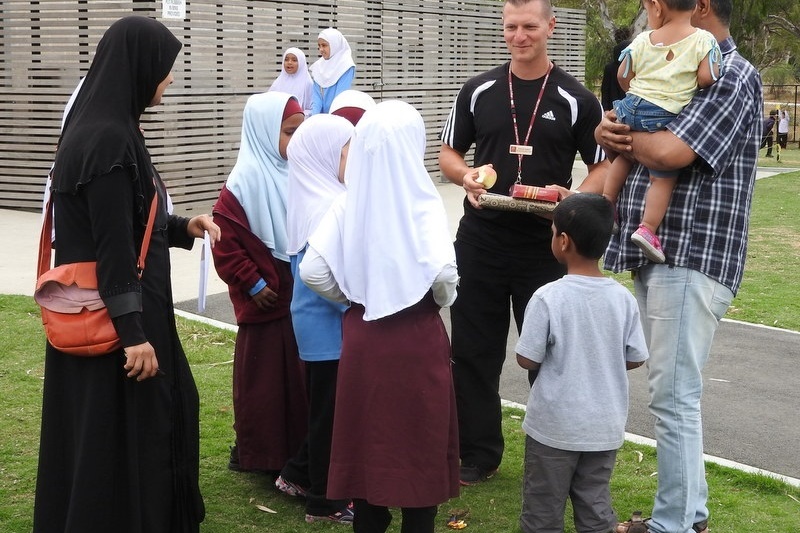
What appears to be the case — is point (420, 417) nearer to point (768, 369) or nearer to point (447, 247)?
point (447, 247)

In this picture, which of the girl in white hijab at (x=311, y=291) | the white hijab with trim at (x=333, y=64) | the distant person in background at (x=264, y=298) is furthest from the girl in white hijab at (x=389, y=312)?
the white hijab with trim at (x=333, y=64)

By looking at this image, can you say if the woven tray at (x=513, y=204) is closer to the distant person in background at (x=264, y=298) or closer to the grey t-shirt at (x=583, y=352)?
the grey t-shirt at (x=583, y=352)

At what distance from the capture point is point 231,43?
43.5 ft

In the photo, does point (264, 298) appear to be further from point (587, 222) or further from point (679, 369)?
point (679, 369)

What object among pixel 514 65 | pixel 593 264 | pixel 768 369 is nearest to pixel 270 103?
pixel 514 65

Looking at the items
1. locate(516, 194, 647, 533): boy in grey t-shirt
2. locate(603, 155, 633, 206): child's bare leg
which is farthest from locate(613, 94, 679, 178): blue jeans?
locate(516, 194, 647, 533): boy in grey t-shirt

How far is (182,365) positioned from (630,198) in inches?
74.4

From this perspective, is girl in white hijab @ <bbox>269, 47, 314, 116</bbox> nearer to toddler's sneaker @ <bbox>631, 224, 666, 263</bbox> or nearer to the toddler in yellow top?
the toddler in yellow top

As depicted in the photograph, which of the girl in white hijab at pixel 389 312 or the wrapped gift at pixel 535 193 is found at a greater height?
the wrapped gift at pixel 535 193

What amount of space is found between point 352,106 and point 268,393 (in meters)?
1.62

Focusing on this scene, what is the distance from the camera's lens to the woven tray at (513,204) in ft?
14.8

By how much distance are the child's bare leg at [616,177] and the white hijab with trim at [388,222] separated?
80 centimetres

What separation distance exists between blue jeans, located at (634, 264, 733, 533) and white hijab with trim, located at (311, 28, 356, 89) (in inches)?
365

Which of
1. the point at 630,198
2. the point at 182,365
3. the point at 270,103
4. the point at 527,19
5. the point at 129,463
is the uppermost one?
the point at 527,19
